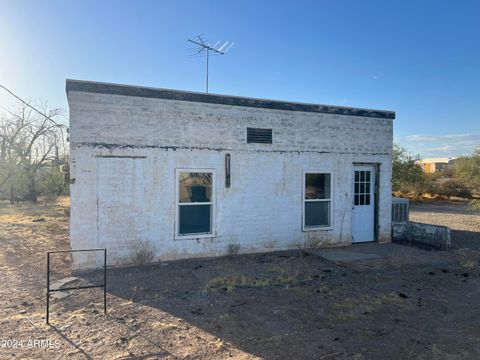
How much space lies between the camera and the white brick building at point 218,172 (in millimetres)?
8172

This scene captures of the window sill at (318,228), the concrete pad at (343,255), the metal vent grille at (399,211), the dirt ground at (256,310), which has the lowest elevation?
the dirt ground at (256,310)

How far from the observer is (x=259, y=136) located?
9.83 meters

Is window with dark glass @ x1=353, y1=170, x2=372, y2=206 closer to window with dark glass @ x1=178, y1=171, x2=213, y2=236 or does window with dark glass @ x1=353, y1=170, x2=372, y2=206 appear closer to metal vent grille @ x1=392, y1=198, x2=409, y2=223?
metal vent grille @ x1=392, y1=198, x2=409, y2=223

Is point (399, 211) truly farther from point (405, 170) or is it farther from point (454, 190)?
point (454, 190)

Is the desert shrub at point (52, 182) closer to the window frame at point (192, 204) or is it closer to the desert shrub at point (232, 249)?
the window frame at point (192, 204)

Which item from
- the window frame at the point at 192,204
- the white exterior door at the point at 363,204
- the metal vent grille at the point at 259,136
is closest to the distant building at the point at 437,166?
the white exterior door at the point at 363,204

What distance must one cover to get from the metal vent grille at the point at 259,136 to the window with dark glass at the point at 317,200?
1.56 meters

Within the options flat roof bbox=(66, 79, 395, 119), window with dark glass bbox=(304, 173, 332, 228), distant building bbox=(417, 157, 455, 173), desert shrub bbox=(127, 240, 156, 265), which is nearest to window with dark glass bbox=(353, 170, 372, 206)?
window with dark glass bbox=(304, 173, 332, 228)

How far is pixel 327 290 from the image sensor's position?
6852 mm

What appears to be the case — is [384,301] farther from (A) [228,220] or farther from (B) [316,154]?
(B) [316,154]

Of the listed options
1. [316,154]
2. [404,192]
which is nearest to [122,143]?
[316,154]

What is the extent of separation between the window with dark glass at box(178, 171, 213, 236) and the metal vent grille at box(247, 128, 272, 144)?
4.74 ft

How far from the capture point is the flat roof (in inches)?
317

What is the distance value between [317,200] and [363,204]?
5.42 ft
